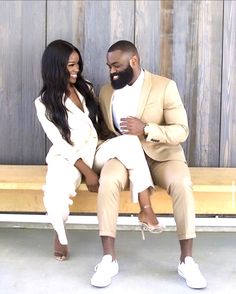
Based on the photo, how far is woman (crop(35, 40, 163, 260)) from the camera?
3.26m

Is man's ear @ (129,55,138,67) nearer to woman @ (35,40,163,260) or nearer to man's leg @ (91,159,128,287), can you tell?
woman @ (35,40,163,260)

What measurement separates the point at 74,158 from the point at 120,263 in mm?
682

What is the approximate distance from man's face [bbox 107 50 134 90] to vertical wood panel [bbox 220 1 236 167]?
0.93 m

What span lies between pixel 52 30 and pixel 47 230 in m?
1.42

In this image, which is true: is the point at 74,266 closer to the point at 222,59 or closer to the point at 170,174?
the point at 170,174

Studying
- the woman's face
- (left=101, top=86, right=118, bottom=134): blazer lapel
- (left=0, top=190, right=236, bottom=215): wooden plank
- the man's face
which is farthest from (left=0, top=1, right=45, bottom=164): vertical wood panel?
the man's face

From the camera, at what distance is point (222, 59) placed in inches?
160

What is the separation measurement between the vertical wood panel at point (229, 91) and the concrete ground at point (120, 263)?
0.59 metres

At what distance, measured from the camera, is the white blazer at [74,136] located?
3.40 meters

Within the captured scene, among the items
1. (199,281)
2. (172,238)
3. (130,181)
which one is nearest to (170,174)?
(130,181)

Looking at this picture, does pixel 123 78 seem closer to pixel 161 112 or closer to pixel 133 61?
pixel 133 61

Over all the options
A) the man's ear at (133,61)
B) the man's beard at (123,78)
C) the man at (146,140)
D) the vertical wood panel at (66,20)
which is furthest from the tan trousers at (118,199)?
the vertical wood panel at (66,20)

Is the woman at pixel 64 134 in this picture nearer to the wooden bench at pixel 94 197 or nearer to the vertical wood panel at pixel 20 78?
the wooden bench at pixel 94 197

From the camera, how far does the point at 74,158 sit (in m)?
3.38
